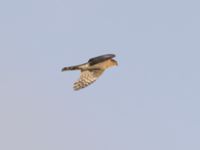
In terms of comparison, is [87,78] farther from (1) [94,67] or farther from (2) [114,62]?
(2) [114,62]

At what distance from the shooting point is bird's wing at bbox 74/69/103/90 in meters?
36.9

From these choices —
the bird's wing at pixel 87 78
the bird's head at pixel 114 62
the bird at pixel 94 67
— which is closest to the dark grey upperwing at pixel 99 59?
the bird at pixel 94 67

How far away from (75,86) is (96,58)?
2.15 metres

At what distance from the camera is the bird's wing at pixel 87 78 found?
1453 inches

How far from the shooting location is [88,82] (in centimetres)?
3725

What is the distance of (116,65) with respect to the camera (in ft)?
123

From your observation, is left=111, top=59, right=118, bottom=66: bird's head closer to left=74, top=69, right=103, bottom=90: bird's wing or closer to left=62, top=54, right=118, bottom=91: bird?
left=62, top=54, right=118, bottom=91: bird

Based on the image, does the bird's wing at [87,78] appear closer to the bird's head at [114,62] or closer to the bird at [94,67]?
the bird at [94,67]

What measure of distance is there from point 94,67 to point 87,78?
3.20 ft

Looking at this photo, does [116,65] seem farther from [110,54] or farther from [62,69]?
[62,69]

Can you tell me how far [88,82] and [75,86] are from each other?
813 mm

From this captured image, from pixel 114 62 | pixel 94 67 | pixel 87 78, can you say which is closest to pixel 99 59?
pixel 94 67

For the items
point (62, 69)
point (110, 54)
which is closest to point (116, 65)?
point (110, 54)

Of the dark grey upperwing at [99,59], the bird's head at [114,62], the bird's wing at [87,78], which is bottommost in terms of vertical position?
the bird's wing at [87,78]
